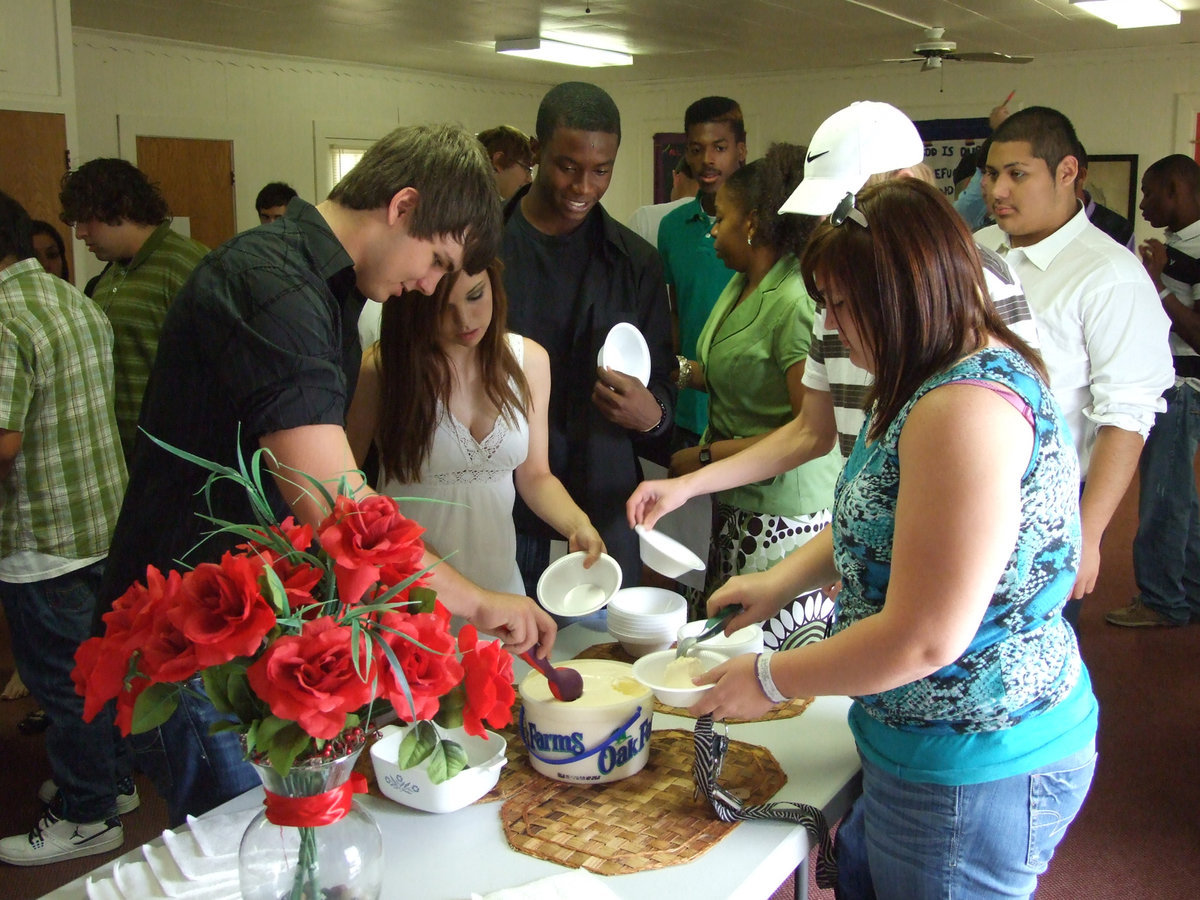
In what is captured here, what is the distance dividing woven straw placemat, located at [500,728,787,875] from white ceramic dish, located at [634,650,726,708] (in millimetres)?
94

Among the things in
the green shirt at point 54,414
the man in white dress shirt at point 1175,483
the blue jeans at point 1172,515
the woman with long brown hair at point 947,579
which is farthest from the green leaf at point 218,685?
the blue jeans at point 1172,515

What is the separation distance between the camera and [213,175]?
27.0 ft

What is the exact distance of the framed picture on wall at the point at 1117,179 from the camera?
8.79 metres

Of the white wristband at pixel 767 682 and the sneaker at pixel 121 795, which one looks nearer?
the white wristband at pixel 767 682

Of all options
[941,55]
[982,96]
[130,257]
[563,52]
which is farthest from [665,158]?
[130,257]

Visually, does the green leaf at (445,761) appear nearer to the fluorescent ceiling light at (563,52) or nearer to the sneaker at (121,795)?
the sneaker at (121,795)

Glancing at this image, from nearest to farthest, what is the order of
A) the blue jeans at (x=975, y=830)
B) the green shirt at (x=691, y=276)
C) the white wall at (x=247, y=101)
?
the blue jeans at (x=975, y=830) < the green shirt at (x=691, y=276) < the white wall at (x=247, y=101)

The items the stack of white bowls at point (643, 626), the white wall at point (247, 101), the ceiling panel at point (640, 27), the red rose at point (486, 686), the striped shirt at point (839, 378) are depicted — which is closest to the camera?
the red rose at point (486, 686)

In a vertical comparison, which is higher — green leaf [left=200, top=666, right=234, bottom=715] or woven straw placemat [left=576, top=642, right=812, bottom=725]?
green leaf [left=200, top=666, right=234, bottom=715]

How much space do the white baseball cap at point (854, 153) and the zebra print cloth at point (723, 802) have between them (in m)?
0.84

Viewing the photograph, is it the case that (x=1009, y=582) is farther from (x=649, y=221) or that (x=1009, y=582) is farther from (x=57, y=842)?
(x=649, y=221)

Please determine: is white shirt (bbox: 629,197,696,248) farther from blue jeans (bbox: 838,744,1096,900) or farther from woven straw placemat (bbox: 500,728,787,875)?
blue jeans (bbox: 838,744,1096,900)

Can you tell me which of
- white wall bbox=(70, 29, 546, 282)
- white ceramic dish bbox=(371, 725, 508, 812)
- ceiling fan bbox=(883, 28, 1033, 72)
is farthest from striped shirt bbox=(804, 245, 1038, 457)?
white wall bbox=(70, 29, 546, 282)

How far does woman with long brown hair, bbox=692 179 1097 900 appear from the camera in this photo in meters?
1.08
